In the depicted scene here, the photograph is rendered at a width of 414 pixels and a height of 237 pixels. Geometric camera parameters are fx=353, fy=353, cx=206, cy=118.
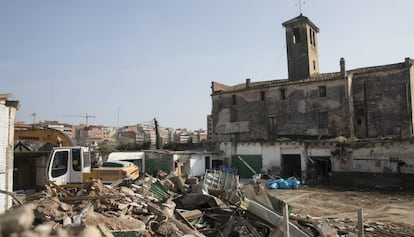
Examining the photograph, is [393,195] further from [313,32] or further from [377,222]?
[313,32]

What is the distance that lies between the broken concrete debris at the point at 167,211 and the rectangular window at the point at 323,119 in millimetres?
20489

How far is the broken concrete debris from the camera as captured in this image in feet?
24.3

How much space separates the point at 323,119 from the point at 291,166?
560 cm

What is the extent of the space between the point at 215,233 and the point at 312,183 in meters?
18.5

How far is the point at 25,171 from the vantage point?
14.6m

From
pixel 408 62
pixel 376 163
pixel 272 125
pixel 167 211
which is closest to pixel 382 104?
pixel 408 62

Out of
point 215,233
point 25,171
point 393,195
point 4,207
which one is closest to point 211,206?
point 215,233

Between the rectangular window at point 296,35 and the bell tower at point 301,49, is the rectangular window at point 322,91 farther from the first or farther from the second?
the rectangular window at point 296,35

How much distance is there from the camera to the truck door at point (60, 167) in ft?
41.7

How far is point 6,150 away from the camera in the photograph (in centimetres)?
1074

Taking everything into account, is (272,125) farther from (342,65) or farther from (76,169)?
(76,169)

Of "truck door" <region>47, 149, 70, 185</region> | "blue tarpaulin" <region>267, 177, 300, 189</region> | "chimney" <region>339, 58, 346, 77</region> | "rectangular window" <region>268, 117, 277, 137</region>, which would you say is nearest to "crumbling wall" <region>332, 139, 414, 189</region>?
"blue tarpaulin" <region>267, 177, 300, 189</region>

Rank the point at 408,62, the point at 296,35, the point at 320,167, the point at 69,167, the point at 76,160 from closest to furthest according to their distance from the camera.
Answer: the point at 69,167 < the point at 76,160 < the point at 320,167 < the point at 408,62 < the point at 296,35

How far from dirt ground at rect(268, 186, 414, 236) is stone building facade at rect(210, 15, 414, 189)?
4278mm
